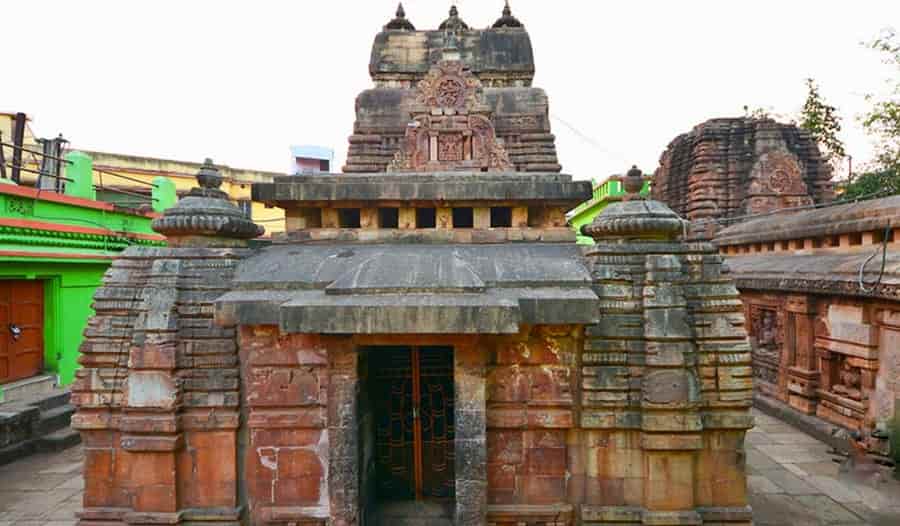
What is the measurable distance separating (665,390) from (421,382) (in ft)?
10.3

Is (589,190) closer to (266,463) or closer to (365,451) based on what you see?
(365,451)

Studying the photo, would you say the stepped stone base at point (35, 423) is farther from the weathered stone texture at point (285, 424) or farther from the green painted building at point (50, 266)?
the weathered stone texture at point (285, 424)

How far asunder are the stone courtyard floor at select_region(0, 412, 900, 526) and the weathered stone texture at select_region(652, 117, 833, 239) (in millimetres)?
9842

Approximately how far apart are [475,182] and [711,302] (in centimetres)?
370

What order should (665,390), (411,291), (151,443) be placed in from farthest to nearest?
(151,443), (665,390), (411,291)

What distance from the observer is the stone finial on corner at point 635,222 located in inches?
246

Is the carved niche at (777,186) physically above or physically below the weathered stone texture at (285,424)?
above

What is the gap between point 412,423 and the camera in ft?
22.7

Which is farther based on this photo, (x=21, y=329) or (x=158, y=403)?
(x=21, y=329)

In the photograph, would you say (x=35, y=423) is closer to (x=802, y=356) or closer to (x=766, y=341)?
(x=802, y=356)

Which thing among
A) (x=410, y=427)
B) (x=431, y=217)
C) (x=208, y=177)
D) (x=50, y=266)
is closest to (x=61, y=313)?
(x=50, y=266)

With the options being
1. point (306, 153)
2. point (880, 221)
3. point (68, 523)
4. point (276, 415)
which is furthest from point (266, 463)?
point (306, 153)

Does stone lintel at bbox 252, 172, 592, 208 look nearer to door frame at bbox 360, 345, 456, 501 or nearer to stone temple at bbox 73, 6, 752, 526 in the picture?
stone temple at bbox 73, 6, 752, 526

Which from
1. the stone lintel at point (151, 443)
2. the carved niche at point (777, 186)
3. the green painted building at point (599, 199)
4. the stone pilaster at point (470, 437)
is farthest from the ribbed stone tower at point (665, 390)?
the green painted building at point (599, 199)
